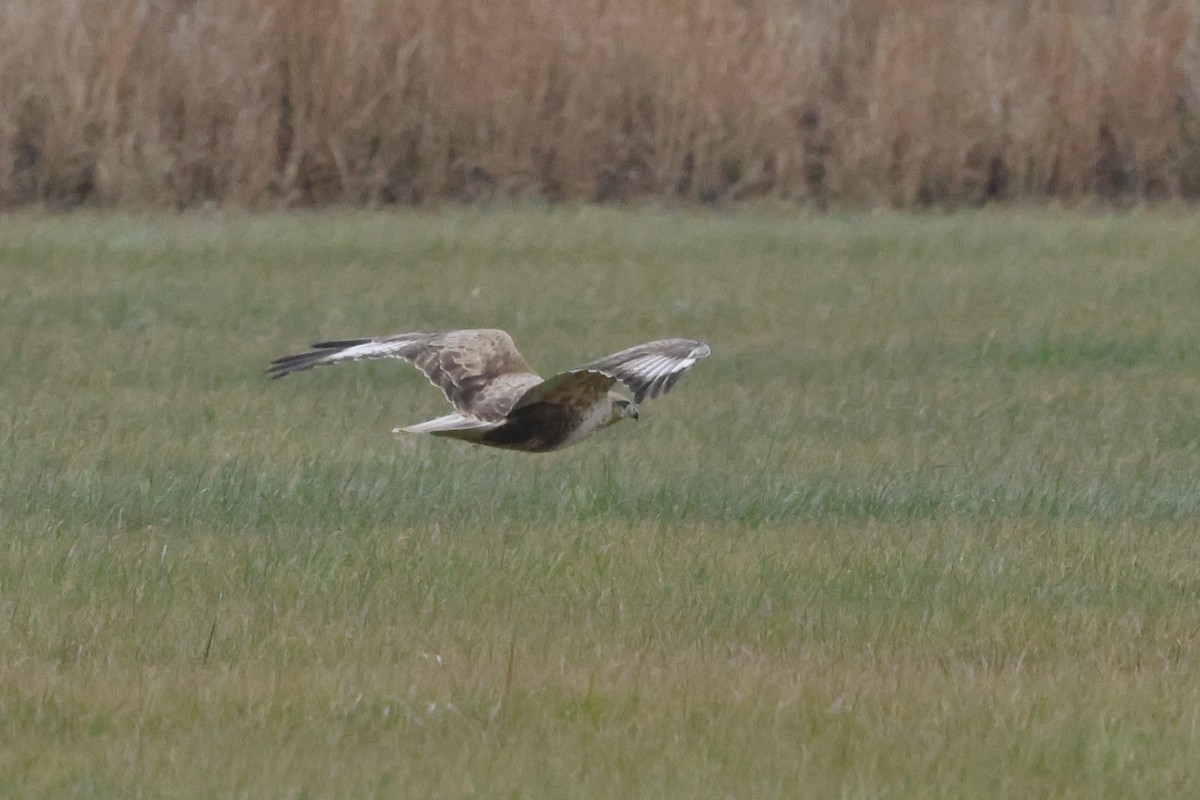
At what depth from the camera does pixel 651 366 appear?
698 cm

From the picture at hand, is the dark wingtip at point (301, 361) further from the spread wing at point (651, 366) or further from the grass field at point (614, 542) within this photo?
the spread wing at point (651, 366)

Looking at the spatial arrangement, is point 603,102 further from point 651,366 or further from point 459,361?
point 651,366

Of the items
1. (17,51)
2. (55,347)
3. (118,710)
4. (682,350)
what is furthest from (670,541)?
(17,51)

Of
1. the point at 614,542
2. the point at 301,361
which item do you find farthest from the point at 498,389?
the point at 301,361

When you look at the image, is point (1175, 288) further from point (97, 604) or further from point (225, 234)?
point (97, 604)

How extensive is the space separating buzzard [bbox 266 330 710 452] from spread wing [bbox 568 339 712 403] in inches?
0.5

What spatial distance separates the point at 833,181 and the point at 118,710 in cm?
1464

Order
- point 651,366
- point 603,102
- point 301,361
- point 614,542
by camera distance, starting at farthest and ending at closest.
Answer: point 603,102
point 301,361
point 614,542
point 651,366

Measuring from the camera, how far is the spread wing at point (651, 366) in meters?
6.78

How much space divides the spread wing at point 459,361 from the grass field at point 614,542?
473 millimetres

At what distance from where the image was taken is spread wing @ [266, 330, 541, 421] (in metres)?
7.84

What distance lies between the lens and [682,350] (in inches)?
281

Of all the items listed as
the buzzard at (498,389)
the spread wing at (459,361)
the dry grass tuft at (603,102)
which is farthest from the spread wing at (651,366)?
the dry grass tuft at (603,102)

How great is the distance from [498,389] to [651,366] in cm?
96
